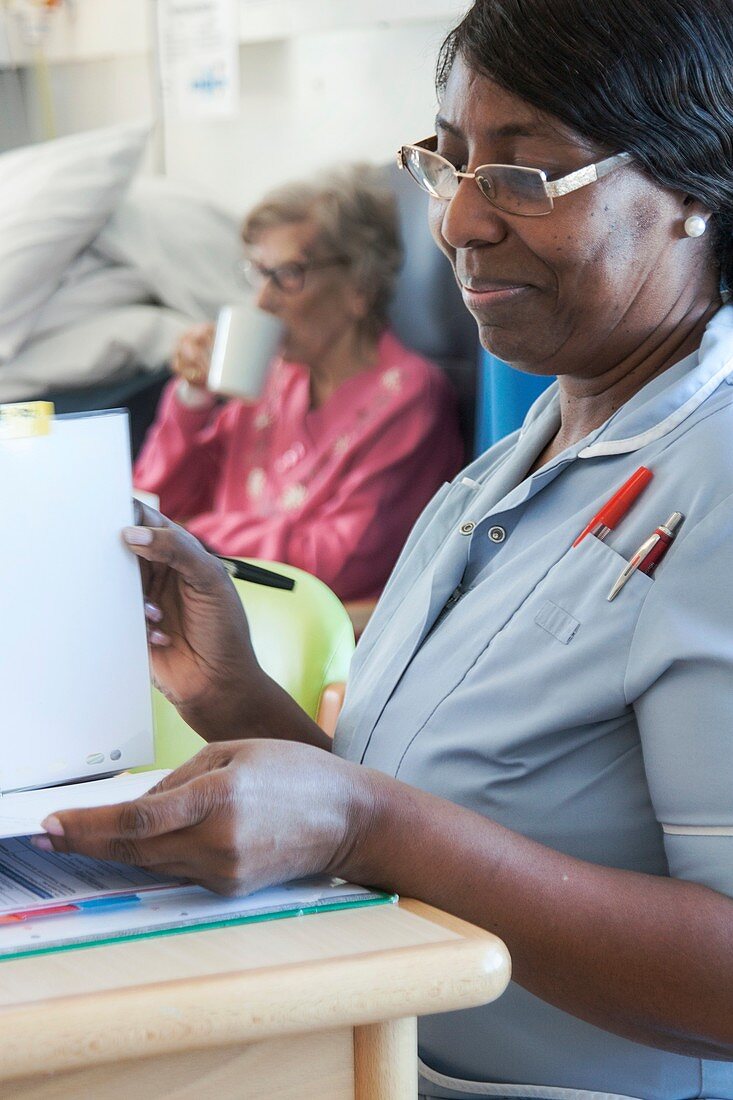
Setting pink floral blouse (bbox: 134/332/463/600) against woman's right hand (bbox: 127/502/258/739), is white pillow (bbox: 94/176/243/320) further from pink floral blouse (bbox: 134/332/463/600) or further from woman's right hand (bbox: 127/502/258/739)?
woman's right hand (bbox: 127/502/258/739)

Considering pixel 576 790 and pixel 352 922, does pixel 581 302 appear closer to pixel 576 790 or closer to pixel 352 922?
pixel 576 790

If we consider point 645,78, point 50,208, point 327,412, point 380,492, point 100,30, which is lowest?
point 380,492

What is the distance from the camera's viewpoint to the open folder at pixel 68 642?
733 mm

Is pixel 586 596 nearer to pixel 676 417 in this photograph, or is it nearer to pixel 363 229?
pixel 676 417

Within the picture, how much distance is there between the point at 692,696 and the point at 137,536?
349 mm

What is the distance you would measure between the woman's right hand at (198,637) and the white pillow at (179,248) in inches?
58.5

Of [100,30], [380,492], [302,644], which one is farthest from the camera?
[100,30]

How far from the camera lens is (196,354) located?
7.66 feet

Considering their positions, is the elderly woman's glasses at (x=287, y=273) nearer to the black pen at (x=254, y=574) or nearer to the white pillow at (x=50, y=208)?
the white pillow at (x=50, y=208)

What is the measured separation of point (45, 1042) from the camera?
0.52m

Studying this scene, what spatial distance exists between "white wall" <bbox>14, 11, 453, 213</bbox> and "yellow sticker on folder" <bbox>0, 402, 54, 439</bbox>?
124 cm

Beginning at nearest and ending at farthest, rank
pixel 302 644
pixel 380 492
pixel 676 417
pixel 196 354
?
pixel 676 417, pixel 302 644, pixel 380 492, pixel 196 354

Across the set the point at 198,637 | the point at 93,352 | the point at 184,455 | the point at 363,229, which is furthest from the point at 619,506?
the point at 93,352

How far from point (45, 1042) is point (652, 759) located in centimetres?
38
